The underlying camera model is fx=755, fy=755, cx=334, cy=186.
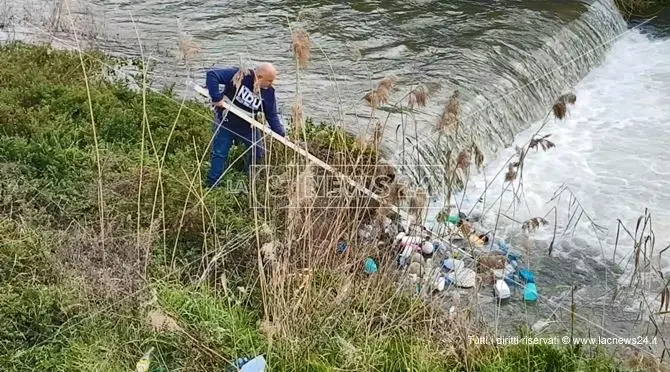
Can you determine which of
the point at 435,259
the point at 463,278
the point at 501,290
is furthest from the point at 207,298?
the point at 501,290

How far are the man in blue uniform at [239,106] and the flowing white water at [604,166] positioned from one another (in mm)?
1801

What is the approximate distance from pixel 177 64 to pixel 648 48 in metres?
7.97

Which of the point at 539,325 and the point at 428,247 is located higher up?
the point at 428,247

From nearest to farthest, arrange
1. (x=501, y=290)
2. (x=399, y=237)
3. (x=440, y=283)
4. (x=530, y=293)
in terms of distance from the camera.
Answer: (x=399, y=237), (x=440, y=283), (x=501, y=290), (x=530, y=293)

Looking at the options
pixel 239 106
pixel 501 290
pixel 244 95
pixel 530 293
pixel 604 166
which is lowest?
pixel 604 166

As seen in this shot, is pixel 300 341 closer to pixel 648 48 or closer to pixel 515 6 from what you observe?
pixel 515 6

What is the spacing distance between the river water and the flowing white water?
22 millimetres

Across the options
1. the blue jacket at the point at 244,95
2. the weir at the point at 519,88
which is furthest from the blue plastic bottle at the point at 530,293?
the blue jacket at the point at 244,95

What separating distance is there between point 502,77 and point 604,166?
195cm

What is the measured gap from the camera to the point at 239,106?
19.8ft

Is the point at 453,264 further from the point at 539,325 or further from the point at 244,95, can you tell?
the point at 244,95

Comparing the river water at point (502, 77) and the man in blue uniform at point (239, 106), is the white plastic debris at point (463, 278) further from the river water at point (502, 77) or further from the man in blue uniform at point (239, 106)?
the man in blue uniform at point (239, 106)

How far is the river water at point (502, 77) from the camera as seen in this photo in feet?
23.8

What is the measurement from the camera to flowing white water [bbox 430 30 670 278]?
714 cm
